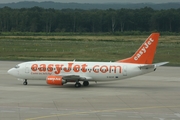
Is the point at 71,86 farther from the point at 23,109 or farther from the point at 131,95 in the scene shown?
the point at 23,109

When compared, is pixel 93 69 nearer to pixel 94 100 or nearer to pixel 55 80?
pixel 55 80

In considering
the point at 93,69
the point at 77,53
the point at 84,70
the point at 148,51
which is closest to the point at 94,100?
the point at 93,69

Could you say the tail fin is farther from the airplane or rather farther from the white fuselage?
the white fuselage

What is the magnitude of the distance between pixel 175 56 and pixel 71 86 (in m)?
39.8

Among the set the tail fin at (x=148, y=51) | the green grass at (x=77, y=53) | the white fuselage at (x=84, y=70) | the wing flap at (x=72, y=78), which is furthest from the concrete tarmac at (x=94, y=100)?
the green grass at (x=77, y=53)

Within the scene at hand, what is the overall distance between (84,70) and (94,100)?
916cm

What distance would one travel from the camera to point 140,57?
49.9m

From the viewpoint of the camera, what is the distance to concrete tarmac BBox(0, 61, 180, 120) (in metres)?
35.4

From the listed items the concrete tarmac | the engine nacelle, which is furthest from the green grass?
the engine nacelle

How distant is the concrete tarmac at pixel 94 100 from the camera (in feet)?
116

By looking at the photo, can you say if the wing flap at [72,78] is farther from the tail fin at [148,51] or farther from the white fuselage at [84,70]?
the tail fin at [148,51]

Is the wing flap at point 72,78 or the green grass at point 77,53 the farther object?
A: the green grass at point 77,53

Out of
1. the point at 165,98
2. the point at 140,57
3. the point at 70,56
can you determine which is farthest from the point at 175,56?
the point at 165,98

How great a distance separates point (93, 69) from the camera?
167 ft
